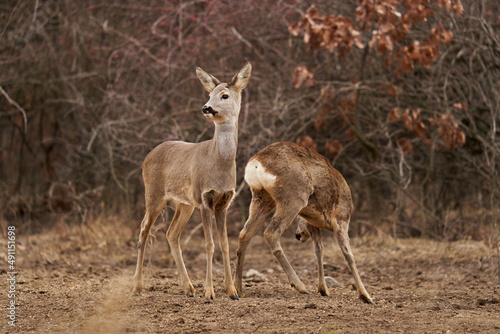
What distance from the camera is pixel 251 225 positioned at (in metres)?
6.36

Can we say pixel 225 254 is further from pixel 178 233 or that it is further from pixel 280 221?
pixel 178 233

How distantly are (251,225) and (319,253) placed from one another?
0.89m

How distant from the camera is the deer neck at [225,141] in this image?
6.12 metres

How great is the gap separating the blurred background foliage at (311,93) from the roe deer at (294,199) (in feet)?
10.7

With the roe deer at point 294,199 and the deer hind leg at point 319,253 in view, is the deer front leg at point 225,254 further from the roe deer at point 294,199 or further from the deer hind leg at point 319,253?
the deer hind leg at point 319,253

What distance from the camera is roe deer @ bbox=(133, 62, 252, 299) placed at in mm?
6078

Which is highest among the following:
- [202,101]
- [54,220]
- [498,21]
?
[498,21]

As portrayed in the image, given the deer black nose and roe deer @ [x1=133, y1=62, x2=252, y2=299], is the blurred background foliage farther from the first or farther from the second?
the deer black nose

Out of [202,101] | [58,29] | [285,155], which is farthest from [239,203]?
[58,29]

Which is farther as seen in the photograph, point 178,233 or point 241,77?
point 178,233

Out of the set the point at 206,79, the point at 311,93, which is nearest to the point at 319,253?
the point at 206,79

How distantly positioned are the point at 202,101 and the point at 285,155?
493cm

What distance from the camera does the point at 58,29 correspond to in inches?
543

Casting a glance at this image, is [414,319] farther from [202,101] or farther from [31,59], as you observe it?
[31,59]
